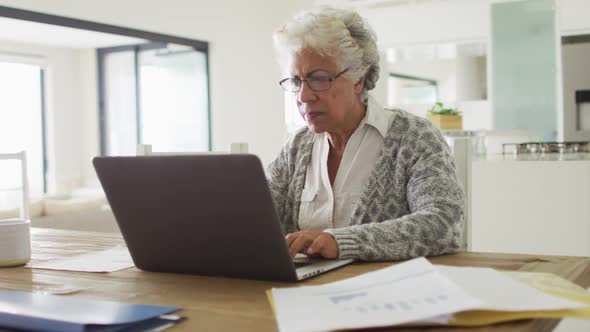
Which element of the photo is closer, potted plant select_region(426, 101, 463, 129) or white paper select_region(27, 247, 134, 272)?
white paper select_region(27, 247, 134, 272)

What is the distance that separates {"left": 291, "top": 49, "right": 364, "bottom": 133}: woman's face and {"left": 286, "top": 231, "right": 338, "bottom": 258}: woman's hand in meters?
0.51

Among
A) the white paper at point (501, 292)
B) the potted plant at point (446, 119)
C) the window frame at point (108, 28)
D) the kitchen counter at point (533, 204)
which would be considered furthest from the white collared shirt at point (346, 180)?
the window frame at point (108, 28)

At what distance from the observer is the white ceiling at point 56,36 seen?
720cm

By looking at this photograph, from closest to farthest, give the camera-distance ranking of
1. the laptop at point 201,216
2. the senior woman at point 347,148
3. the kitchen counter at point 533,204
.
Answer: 1. the laptop at point 201,216
2. the senior woman at point 347,148
3. the kitchen counter at point 533,204

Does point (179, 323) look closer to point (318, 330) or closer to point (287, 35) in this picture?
point (318, 330)

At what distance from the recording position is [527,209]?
3127 mm

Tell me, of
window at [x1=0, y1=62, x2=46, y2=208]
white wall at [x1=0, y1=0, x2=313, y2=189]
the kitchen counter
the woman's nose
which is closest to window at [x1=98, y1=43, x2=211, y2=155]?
white wall at [x1=0, y1=0, x2=313, y2=189]

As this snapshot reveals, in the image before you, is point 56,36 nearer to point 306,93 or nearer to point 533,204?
point 533,204

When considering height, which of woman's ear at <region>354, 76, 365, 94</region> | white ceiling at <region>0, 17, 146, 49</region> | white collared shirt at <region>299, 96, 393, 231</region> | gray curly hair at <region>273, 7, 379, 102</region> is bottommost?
white collared shirt at <region>299, 96, 393, 231</region>

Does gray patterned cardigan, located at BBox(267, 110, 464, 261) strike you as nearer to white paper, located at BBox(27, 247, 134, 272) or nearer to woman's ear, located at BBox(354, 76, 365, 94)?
woman's ear, located at BBox(354, 76, 365, 94)

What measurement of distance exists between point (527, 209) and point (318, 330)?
2.68 m

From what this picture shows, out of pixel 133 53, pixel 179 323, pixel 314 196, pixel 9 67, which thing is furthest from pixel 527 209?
pixel 9 67

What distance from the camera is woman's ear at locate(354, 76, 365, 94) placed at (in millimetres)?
1657

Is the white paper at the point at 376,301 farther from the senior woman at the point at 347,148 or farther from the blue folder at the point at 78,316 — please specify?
the senior woman at the point at 347,148
